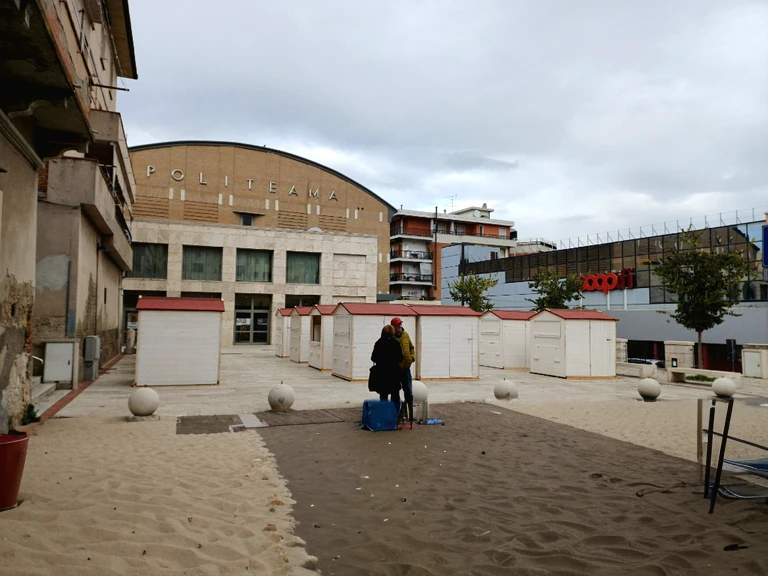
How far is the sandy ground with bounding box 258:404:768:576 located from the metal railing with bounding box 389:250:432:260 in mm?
68850

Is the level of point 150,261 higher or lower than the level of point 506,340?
higher

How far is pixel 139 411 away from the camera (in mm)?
10609

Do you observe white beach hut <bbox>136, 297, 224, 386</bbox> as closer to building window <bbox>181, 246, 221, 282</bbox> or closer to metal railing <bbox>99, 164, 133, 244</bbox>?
metal railing <bbox>99, 164, 133, 244</bbox>

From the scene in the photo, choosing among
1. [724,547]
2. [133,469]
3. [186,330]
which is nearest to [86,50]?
[186,330]

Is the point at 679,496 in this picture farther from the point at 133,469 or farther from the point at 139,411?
the point at 139,411

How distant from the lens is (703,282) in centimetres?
2322

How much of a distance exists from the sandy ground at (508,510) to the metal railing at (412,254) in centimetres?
6885

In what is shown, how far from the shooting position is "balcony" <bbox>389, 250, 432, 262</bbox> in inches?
3059

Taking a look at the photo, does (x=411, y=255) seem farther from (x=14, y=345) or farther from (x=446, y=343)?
(x=14, y=345)

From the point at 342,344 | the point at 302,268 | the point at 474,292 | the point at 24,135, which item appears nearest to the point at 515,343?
the point at 342,344

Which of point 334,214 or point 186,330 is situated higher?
point 334,214

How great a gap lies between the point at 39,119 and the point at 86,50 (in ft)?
38.0

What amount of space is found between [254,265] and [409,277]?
36888 mm

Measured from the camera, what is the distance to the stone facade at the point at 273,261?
40406mm
